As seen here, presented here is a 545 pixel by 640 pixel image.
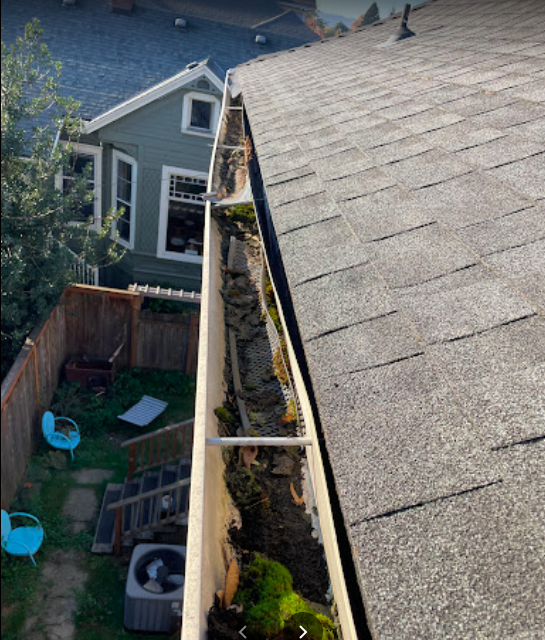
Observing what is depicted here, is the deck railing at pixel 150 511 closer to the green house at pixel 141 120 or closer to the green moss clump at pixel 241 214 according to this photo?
the green moss clump at pixel 241 214

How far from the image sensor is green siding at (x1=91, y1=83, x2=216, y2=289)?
15.7m

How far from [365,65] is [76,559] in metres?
8.36

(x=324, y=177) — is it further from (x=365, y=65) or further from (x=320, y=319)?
(x=365, y=65)

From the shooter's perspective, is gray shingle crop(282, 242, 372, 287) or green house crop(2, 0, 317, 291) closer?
gray shingle crop(282, 242, 372, 287)

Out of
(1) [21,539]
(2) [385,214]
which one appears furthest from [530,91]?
(1) [21,539]

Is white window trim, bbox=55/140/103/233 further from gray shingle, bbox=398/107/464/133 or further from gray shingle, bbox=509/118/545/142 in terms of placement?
gray shingle, bbox=509/118/545/142

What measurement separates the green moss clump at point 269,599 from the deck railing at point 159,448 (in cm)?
779

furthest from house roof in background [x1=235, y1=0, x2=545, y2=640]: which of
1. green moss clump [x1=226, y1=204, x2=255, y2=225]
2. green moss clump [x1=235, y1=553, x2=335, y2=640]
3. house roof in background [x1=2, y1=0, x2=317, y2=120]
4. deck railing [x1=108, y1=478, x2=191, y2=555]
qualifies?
house roof in background [x1=2, y1=0, x2=317, y2=120]

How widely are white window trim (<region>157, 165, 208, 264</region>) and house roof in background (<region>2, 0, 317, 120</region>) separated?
263 centimetres

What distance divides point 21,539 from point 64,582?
2.95 feet

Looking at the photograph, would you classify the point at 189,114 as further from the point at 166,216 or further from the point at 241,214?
the point at 241,214

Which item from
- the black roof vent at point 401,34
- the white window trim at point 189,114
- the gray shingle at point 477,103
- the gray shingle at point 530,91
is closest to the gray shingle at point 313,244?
the gray shingle at point 477,103

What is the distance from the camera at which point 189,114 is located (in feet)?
52.0

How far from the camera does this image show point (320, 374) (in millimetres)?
2059
